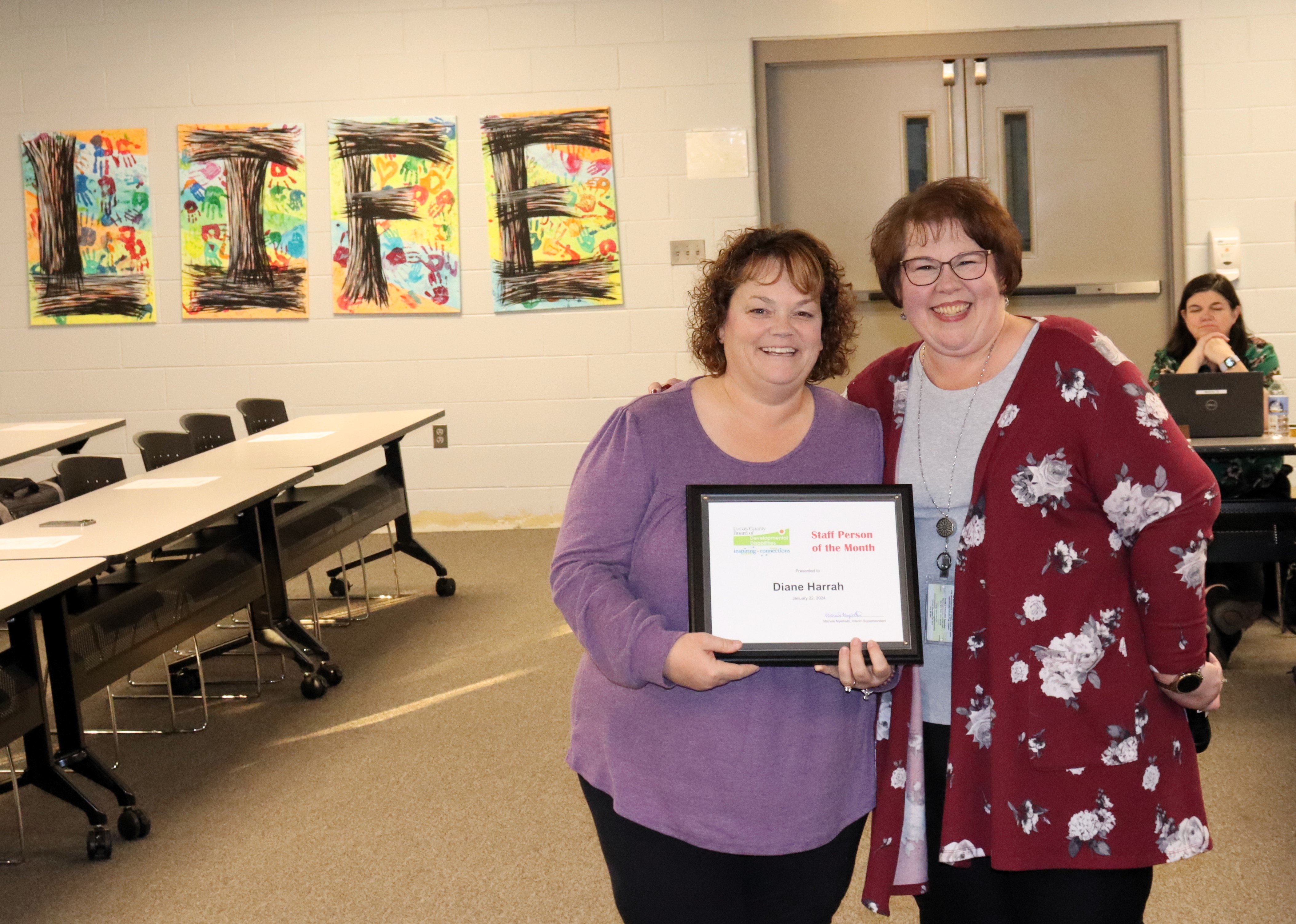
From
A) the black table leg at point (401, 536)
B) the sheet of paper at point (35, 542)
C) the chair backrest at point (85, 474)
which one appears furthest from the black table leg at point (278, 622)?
the black table leg at point (401, 536)

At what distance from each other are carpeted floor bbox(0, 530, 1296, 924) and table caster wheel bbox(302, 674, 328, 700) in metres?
0.04

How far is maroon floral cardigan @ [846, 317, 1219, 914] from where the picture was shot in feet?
4.92

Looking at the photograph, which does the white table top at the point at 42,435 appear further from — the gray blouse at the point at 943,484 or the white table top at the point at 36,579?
the gray blouse at the point at 943,484

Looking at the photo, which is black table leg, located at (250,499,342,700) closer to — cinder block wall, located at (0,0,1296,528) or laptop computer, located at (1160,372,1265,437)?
cinder block wall, located at (0,0,1296,528)

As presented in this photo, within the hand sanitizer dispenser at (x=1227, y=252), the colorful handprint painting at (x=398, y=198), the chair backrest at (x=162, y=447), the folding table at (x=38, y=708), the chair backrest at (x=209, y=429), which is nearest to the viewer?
the folding table at (x=38, y=708)

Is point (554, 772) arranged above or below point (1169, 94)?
below

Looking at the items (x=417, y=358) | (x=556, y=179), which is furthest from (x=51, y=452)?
(x=556, y=179)

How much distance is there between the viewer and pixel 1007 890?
167cm

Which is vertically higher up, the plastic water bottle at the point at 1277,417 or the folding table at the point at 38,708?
the plastic water bottle at the point at 1277,417

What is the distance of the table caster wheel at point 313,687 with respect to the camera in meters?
4.10

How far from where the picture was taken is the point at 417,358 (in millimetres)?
6742

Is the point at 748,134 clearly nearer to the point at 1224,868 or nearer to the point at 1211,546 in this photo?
the point at 1211,546

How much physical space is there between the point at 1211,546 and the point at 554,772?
2.26m

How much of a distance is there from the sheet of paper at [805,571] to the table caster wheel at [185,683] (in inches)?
128
